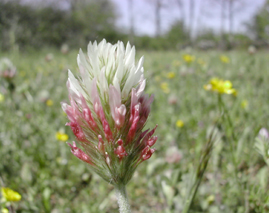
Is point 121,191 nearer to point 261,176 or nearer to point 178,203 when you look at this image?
point 178,203

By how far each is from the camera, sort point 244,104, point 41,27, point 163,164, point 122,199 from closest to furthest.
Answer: point 122,199 < point 163,164 < point 244,104 < point 41,27

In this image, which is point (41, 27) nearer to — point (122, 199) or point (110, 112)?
point (110, 112)

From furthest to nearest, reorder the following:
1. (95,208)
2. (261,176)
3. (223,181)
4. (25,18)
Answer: (25,18) < (223,181) < (95,208) < (261,176)

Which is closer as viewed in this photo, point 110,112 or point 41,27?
point 110,112

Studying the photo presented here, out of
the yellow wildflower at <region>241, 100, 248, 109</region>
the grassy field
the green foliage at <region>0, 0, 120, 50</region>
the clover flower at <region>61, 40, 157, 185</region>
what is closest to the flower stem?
the clover flower at <region>61, 40, 157, 185</region>

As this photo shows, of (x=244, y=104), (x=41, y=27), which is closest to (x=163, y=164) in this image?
(x=244, y=104)

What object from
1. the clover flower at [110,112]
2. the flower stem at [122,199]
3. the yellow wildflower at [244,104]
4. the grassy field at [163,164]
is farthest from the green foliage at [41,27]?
the flower stem at [122,199]

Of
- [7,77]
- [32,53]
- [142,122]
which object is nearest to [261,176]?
[142,122]
